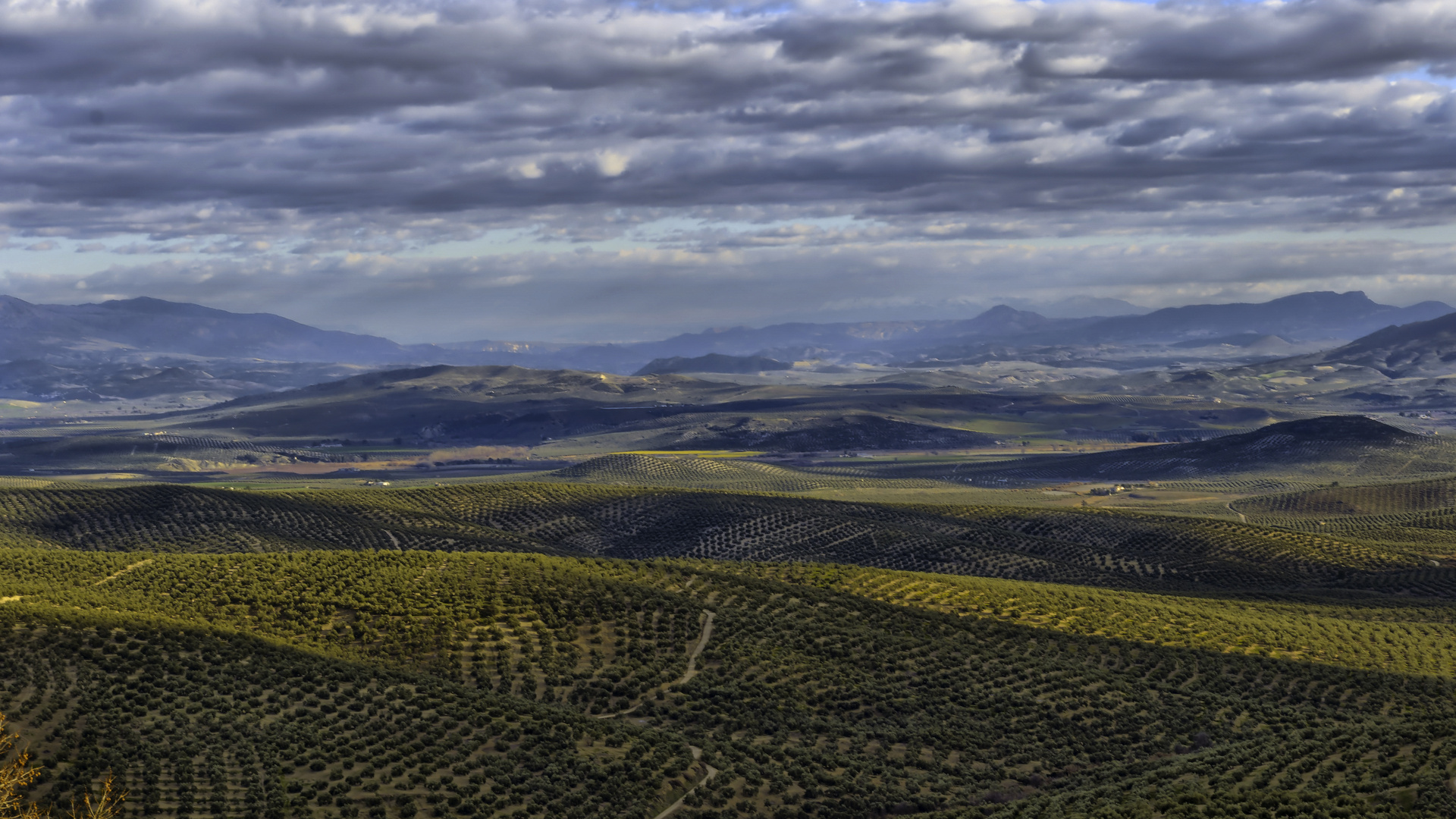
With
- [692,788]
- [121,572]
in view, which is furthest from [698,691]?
[121,572]

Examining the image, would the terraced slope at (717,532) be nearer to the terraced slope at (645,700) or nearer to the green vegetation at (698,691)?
the green vegetation at (698,691)

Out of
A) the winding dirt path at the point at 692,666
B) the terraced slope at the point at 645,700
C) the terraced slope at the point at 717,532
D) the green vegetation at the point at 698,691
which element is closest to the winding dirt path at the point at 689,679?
the winding dirt path at the point at 692,666

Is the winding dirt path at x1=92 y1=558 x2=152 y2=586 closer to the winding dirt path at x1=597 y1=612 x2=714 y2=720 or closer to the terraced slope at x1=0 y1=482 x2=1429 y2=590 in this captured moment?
the winding dirt path at x1=597 y1=612 x2=714 y2=720

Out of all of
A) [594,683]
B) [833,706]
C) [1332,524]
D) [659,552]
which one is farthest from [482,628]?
[1332,524]

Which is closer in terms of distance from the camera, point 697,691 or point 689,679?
point 697,691

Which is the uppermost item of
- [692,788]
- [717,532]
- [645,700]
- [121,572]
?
[121,572]

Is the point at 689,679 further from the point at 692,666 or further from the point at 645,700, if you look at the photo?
the point at 645,700

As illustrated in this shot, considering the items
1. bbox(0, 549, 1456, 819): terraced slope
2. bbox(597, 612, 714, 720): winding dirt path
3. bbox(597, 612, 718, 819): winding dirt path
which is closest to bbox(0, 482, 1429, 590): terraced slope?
bbox(0, 549, 1456, 819): terraced slope
